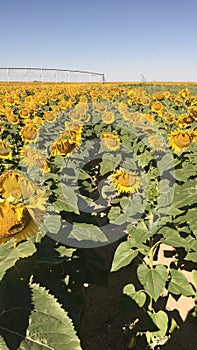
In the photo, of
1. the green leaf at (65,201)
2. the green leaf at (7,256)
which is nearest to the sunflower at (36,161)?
the green leaf at (65,201)

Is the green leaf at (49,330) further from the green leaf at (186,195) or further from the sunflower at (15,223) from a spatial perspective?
the green leaf at (186,195)

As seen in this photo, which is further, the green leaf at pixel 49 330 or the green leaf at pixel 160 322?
the green leaf at pixel 160 322

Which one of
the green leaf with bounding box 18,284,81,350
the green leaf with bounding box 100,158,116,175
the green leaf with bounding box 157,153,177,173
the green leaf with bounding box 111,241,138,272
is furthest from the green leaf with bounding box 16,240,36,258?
the green leaf with bounding box 100,158,116,175

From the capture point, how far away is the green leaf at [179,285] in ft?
8.38

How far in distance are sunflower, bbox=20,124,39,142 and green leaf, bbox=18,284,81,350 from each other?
14.2ft

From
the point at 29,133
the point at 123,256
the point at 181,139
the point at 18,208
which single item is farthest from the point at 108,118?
the point at 18,208

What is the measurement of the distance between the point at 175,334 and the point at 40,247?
1825 mm

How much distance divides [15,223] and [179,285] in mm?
1804

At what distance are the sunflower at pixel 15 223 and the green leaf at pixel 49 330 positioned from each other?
0.21 meters

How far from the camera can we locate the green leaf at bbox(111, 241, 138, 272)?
2.56 m

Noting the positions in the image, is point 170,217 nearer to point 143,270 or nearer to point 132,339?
point 143,270

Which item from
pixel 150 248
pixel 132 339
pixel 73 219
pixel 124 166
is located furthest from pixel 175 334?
pixel 124 166

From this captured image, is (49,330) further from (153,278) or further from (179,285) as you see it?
(179,285)

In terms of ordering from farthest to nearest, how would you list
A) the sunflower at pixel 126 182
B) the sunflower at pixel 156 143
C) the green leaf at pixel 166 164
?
the sunflower at pixel 156 143 < the sunflower at pixel 126 182 < the green leaf at pixel 166 164
